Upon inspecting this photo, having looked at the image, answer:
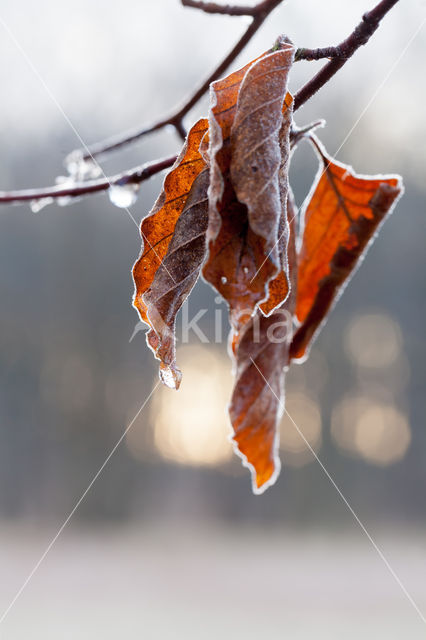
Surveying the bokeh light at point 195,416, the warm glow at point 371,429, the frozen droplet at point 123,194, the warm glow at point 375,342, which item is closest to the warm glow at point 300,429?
the warm glow at point 371,429

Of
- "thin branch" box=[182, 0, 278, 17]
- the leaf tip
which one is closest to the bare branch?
"thin branch" box=[182, 0, 278, 17]

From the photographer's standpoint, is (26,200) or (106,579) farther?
(106,579)

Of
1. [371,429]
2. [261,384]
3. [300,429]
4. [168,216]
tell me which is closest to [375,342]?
[371,429]

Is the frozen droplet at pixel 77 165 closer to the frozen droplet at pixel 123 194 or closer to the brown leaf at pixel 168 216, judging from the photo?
the frozen droplet at pixel 123 194

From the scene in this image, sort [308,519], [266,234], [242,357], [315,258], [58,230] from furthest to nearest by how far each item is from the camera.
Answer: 1. [58,230]
2. [308,519]
3. [315,258]
4. [242,357]
5. [266,234]

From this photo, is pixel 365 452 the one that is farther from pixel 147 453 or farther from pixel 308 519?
pixel 147 453

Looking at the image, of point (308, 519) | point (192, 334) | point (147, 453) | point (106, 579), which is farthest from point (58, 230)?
point (308, 519)
